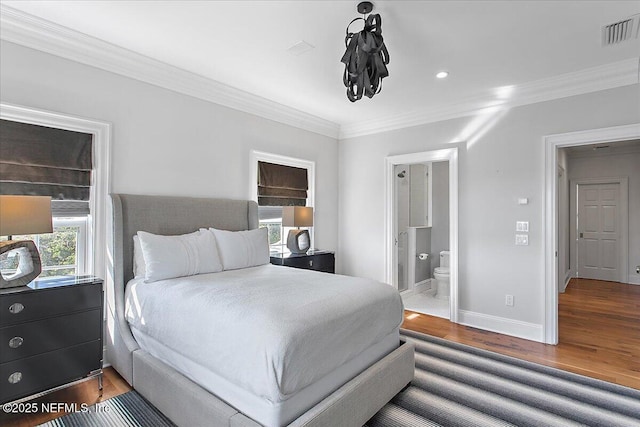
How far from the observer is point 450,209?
13.5 feet

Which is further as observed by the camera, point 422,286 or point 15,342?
point 422,286

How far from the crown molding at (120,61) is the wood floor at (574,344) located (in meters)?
2.56

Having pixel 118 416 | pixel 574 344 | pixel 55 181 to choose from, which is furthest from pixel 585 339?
pixel 55 181

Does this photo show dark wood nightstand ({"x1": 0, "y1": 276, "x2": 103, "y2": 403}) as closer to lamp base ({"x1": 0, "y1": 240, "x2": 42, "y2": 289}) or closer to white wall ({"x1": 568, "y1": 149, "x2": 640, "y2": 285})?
lamp base ({"x1": 0, "y1": 240, "x2": 42, "y2": 289})

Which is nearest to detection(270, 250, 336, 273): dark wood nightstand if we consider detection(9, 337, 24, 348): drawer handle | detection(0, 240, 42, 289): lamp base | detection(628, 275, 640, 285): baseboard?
detection(0, 240, 42, 289): lamp base

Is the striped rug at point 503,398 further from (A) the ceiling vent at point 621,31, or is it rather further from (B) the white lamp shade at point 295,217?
(A) the ceiling vent at point 621,31

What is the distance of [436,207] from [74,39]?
5.37 m

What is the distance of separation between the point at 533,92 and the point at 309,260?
3.10 meters

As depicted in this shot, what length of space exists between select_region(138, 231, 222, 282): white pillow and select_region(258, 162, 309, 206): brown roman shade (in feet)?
4.29

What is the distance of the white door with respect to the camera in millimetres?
6512

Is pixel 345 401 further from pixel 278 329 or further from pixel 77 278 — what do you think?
pixel 77 278

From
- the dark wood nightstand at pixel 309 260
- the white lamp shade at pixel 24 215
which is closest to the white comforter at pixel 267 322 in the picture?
the white lamp shade at pixel 24 215

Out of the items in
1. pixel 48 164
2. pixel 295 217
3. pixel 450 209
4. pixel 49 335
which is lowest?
pixel 49 335

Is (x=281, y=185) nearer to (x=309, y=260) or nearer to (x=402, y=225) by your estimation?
(x=309, y=260)
